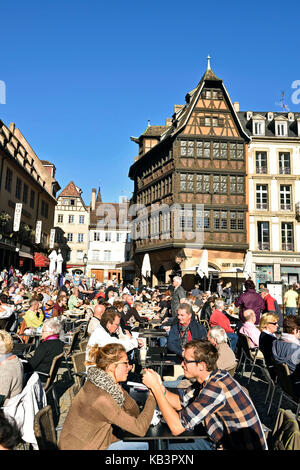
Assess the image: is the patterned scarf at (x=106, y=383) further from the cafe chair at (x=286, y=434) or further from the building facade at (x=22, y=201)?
the building facade at (x=22, y=201)

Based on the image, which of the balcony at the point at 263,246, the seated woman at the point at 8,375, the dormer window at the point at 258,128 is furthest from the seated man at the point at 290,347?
the dormer window at the point at 258,128

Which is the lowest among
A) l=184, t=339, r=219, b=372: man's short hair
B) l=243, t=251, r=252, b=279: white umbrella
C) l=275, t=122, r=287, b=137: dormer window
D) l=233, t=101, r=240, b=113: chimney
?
l=184, t=339, r=219, b=372: man's short hair

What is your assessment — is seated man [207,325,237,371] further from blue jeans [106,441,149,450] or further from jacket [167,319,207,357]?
blue jeans [106,441,149,450]

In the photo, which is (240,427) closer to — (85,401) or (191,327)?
(85,401)

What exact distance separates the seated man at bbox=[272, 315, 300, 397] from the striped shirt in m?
2.38

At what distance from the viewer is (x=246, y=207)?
90.5ft

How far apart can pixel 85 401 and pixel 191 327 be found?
345 centimetres

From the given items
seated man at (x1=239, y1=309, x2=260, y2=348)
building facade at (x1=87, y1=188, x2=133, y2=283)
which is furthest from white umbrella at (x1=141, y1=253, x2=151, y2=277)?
building facade at (x1=87, y1=188, x2=133, y2=283)

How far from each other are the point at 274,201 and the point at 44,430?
28.7 m

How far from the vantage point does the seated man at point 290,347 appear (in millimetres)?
4863

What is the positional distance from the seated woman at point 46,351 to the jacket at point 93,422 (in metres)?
2.41

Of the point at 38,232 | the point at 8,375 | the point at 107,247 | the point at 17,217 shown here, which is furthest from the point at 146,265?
the point at 107,247

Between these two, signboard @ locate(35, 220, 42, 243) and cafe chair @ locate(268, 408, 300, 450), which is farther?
signboard @ locate(35, 220, 42, 243)

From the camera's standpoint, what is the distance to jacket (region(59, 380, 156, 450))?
2.45 metres
